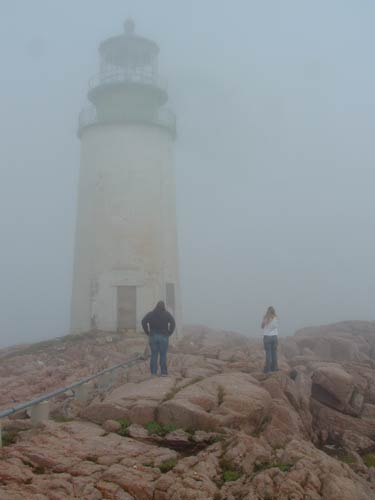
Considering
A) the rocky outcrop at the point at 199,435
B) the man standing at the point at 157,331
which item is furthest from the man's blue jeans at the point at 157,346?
the rocky outcrop at the point at 199,435

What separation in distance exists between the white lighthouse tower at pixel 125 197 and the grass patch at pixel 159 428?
14665 millimetres

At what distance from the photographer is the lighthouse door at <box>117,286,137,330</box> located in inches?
1006

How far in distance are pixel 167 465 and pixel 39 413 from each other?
2.93 metres

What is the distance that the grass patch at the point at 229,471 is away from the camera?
29.1 feet

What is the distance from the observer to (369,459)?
13.0 m

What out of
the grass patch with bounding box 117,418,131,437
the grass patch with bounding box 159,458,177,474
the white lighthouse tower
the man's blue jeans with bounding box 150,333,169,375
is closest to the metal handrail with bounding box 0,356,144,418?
the man's blue jeans with bounding box 150,333,169,375

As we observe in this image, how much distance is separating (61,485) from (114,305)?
1798cm

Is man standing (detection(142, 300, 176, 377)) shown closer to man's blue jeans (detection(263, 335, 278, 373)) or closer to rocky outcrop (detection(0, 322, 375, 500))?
rocky outcrop (detection(0, 322, 375, 500))

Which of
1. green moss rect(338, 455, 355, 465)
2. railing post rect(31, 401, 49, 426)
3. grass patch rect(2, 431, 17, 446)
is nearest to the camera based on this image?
grass patch rect(2, 431, 17, 446)

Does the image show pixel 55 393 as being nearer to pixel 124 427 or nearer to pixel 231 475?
pixel 124 427

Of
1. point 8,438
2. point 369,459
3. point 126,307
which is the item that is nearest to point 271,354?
point 369,459

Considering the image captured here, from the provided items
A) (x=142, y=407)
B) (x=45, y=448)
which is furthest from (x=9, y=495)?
(x=142, y=407)

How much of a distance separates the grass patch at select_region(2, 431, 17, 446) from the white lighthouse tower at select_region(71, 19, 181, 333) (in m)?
15.4

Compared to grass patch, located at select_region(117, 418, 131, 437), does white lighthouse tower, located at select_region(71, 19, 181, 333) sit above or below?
above
